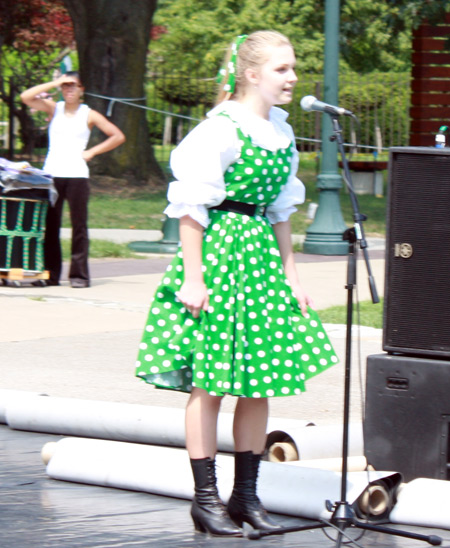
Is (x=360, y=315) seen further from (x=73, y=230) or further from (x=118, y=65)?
(x=118, y=65)

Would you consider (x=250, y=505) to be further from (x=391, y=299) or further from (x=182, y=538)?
(x=391, y=299)

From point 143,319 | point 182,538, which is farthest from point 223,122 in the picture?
point 143,319

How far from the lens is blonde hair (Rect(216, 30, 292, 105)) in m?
4.15

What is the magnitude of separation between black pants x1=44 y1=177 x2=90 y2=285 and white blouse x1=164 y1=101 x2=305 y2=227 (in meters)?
6.20

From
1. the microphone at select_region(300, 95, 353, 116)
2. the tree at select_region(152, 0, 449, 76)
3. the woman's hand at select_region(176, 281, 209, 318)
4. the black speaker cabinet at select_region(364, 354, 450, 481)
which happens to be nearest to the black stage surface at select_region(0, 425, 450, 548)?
the black speaker cabinet at select_region(364, 354, 450, 481)

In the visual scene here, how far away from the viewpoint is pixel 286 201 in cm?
432

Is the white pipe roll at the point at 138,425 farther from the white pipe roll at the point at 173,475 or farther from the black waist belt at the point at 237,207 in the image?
the black waist belt at the point at 237,207

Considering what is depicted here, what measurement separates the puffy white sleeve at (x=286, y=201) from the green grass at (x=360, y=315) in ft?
14.6

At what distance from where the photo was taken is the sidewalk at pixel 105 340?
643 cm

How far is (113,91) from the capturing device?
68.3 ft

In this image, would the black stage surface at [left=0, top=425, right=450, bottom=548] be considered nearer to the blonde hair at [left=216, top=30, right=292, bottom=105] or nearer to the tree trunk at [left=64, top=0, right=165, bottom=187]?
the blonde hair at [left=216, top=30, right=292, bottom=105]

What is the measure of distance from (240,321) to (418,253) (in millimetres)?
1003

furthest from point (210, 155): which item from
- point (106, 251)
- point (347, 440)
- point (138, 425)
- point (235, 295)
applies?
point (106, 251)

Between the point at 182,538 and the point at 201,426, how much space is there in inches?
15.2
